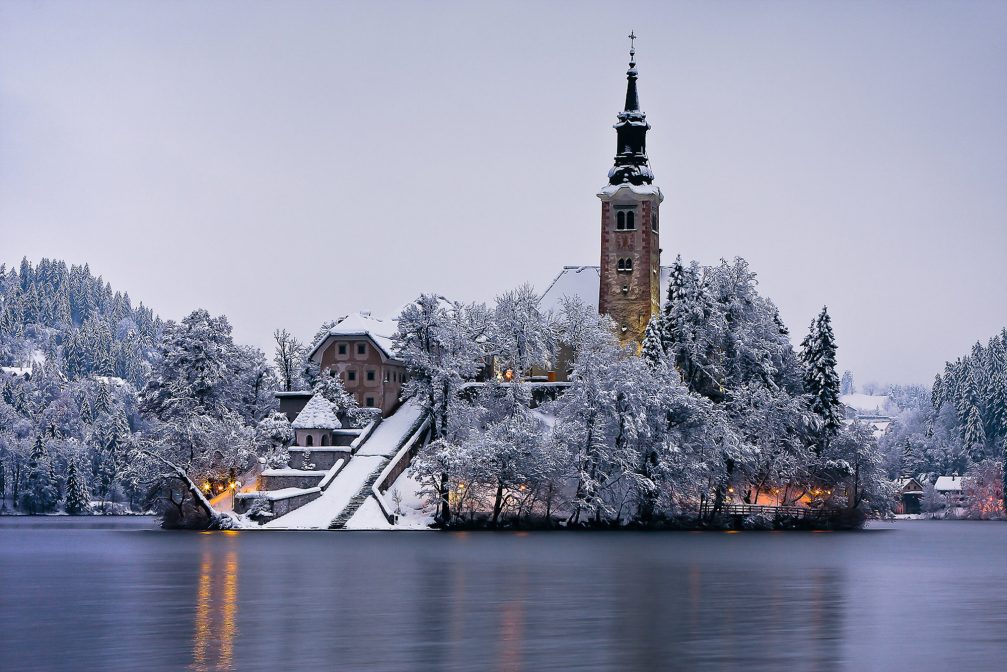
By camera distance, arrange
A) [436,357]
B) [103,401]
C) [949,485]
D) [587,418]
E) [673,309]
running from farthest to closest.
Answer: [103,401], [949,485], [673,309], [436,357], [587,418]

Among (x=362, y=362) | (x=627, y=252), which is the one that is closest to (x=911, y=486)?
(x=627, y=252)

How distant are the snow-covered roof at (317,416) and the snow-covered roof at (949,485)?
9543 centimetres

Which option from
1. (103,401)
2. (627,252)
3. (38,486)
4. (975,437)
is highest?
(627,252)

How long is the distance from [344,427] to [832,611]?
68267 mm

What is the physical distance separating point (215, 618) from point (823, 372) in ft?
226

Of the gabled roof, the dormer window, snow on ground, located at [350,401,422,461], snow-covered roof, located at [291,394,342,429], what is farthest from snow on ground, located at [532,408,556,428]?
the gabled roof

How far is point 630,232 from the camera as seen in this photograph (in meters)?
115

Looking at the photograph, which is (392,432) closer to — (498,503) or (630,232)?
(498,503)

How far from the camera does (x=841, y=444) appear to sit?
94000mm

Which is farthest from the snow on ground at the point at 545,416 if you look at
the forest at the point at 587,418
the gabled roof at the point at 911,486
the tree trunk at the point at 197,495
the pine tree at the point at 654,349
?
the gabled roof at the point at 911,486

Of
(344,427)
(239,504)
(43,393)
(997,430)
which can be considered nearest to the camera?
(239,504)

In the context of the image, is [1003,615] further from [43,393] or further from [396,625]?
[43,393]

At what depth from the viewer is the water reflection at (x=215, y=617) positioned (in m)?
27.6

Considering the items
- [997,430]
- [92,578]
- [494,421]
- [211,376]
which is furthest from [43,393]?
[92,578]
